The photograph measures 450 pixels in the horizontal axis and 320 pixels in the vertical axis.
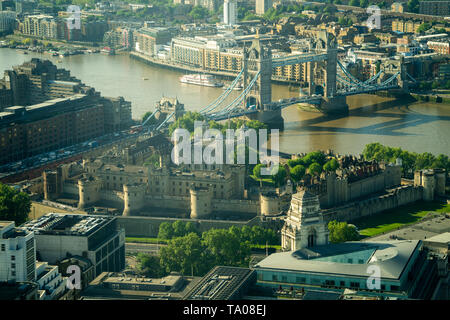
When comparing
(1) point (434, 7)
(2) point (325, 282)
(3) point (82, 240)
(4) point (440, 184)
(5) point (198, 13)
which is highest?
(1) point (434, 7)

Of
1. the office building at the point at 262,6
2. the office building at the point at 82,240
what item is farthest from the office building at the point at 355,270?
the office building at the point at 262,6

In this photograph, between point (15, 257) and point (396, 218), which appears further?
point (396, 218)

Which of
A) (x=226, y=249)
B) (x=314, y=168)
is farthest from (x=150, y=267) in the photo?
(x=314, y=168)

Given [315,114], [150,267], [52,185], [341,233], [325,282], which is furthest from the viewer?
[315,114]

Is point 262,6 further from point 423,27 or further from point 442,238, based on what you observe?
point 442,238

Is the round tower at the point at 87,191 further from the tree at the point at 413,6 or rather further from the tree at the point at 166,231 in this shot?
the tree at the point at 413,6

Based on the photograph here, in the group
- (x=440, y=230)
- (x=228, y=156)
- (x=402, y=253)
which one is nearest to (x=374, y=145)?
(x=228, y=156)
